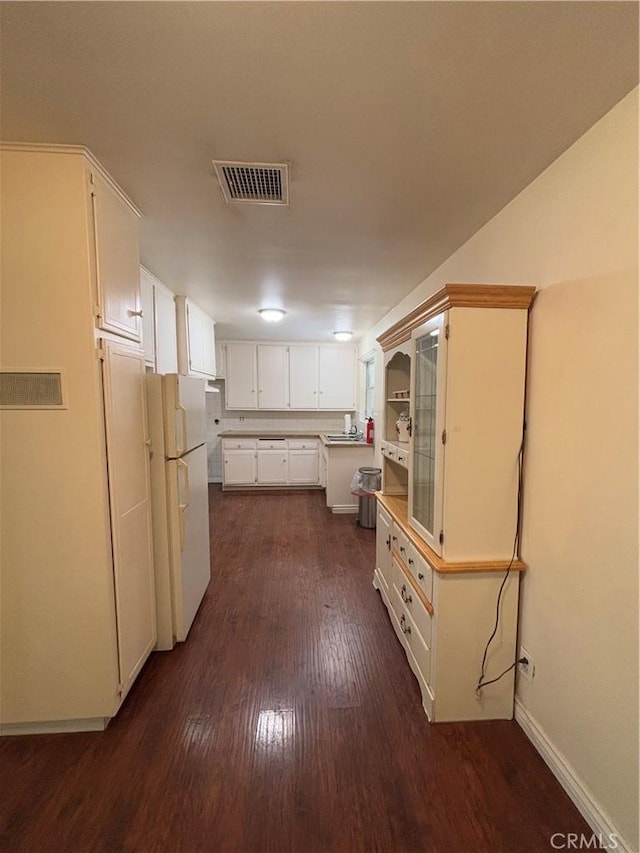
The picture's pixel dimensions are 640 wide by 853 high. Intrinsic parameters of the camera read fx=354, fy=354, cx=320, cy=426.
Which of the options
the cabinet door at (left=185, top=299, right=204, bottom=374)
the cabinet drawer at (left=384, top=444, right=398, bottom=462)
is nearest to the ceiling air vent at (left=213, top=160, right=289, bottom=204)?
the cabinet drawer at (left=384, top=444, right=398, bottom=462)

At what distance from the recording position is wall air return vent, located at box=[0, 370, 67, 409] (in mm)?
1457

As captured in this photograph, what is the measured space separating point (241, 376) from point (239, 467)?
4.91 feet

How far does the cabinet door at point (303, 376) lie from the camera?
5930 millimetres

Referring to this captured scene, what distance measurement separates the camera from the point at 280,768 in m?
1.44

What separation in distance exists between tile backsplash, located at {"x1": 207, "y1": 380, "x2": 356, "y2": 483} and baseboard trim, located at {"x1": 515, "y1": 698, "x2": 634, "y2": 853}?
4.98m

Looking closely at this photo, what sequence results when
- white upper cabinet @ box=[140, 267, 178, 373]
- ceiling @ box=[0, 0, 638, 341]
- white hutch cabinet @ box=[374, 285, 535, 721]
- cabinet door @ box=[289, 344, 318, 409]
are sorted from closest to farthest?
ceiling @ box=[0, 0, 638, 341] < white hutch cabinet @ box=[374, 285, 535, 721] < white upper cabinet @ box=[140, 267, 178, 373] < cabinet door @ box=[289, 344, 318, 409]

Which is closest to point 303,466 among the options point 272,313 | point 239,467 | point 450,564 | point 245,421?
point 239,467

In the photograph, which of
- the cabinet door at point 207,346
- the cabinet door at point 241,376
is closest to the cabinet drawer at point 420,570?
the cabinet door at point 207,346

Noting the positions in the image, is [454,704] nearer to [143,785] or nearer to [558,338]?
[143,785]

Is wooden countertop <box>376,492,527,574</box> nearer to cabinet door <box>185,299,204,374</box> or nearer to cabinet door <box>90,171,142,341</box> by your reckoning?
cabinet door <box>90,171,142,341</box>

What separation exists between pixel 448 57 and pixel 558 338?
102 centimetres

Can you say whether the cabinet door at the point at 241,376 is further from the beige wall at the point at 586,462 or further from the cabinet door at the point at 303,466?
the beige wall at the point at 586,462

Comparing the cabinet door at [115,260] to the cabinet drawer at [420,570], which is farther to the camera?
the cabinet drawer at [420,570]

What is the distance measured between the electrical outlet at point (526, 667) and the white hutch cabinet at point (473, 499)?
4cm
